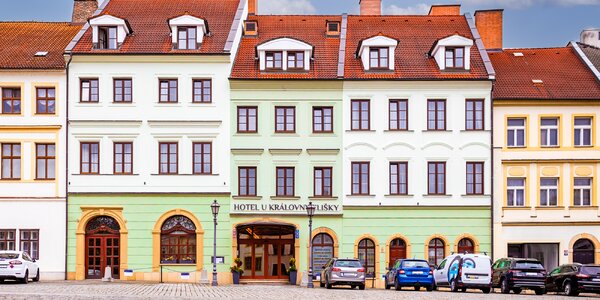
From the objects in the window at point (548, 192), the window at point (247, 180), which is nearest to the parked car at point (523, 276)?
the window at point (548, 192)

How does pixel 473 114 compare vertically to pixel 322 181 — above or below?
above

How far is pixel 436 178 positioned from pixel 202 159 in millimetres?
12779

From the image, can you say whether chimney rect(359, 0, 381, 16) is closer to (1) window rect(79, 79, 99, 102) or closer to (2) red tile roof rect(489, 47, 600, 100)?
(2) red tile roof rect(489, 47, 600, 100)

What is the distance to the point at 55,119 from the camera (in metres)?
59.2

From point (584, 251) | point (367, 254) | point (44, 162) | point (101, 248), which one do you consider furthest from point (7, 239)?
point (584, 251)

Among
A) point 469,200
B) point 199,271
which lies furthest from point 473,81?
point 199,271

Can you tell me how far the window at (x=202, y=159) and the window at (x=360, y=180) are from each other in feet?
25.8

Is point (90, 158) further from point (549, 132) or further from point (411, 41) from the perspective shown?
point (549, 132)

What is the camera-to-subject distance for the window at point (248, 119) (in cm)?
5991

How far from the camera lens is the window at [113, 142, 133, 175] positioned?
59375 millimetres

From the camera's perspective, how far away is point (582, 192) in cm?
6028

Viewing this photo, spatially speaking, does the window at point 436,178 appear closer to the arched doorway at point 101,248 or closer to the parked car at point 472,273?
the parked car at point 472,273

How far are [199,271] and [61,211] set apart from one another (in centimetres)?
806

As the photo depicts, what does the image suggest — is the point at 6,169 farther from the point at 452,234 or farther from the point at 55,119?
the point at 452,234
